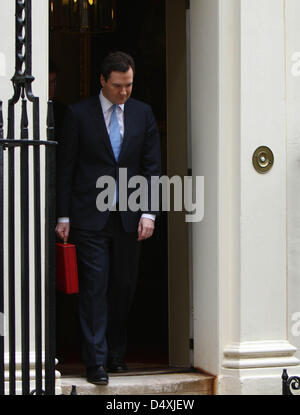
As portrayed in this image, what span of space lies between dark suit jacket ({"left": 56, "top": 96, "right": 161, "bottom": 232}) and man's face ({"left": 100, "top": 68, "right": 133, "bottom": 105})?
125 millimetres

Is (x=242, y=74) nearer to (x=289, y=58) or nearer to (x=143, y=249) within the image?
(x=289, y=58)

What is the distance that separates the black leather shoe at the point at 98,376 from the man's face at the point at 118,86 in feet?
5.87

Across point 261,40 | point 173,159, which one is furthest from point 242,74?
point 173,159

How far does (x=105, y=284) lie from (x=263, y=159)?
1375 millimetres

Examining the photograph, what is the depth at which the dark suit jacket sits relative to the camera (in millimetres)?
6844

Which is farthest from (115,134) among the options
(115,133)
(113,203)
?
(113,203)

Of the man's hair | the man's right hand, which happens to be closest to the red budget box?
the man's right hand

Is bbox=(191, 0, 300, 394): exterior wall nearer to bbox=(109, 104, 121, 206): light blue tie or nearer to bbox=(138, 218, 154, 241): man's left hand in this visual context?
bbox=(138, 218, 154, 241): man's left hand

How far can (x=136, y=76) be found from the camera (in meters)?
9.05

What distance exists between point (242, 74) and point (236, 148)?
50 centimetres

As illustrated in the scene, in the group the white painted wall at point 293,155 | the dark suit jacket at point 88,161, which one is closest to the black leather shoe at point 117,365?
the dark suit jacket at point 88,161

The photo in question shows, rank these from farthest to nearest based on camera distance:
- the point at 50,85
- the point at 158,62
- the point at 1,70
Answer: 1. the point at 158,62
2. the point at 50,85
3. the point at 1,70

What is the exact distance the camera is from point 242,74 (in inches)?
274

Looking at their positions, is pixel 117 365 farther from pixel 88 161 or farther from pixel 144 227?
pixel 88 161
